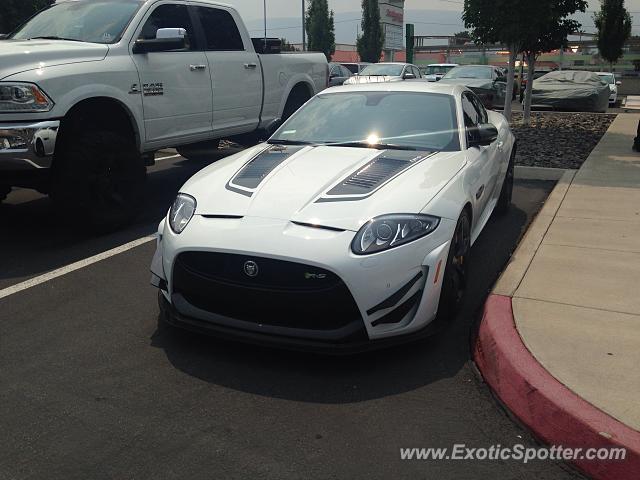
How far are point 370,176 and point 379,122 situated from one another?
1.14 meters

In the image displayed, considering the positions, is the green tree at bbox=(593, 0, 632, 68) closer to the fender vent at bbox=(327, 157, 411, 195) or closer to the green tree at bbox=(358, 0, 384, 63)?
the green tree at bbox=(358, 0, 384, 63)

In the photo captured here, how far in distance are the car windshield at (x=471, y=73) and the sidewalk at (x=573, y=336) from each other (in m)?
12.5

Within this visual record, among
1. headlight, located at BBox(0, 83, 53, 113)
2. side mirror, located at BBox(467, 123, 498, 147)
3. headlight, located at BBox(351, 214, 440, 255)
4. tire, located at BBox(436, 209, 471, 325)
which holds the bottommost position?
tire, located at BBox(436, 209, 471, 325)

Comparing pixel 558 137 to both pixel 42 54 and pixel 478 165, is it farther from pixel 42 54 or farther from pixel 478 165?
pixel 42 54

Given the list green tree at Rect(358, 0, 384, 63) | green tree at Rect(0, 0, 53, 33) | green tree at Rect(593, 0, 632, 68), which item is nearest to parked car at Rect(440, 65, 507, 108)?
green tree at Rect(0, 0, 53, 33)

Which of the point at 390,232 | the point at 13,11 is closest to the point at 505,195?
the point at 390,232

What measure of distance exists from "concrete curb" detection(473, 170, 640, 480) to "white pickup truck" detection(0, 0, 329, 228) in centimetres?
309

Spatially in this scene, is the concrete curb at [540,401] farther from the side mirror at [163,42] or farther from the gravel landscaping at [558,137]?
the gravel landscaping at [558,137]

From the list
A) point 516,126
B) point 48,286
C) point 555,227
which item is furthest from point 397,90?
point 516,126

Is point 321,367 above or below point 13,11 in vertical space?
below

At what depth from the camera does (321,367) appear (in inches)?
133

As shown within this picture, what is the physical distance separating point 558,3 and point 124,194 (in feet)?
30.3

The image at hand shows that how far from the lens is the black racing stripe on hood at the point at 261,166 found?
13.0ft

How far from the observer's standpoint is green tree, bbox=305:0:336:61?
159 ft
